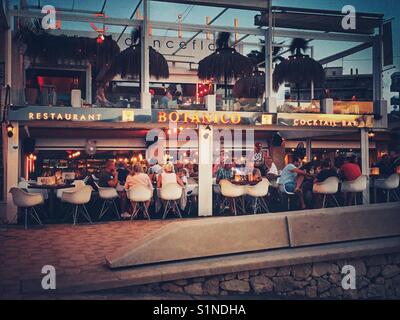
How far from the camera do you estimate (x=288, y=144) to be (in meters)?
20.2

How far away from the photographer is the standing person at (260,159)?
47.8 ft

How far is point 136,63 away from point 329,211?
7.51 m

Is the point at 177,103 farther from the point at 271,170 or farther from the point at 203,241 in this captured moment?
the point at 203,241

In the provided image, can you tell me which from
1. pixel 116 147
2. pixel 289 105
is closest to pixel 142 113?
pixel 289 105

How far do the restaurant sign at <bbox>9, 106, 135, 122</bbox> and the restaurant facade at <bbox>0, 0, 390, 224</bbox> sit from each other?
0.08 ft

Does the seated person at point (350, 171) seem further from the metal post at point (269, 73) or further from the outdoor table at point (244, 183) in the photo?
the metal post at point (269, 73)

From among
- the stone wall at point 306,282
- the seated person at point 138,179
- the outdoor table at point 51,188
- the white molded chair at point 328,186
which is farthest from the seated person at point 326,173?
the outdoor table at point 51,188

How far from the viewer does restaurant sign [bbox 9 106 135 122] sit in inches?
408

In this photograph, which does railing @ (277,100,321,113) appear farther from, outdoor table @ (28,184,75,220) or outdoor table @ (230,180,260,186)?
outdoor table @ (28,184,75,220)

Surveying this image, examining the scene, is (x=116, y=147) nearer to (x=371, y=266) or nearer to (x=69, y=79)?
(x=69, y=79)

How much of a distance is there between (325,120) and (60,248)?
8.79 meters

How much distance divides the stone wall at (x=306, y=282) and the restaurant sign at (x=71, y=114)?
6.58 meters

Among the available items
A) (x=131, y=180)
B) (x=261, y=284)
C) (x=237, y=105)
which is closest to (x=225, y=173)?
(x=237, y=105)

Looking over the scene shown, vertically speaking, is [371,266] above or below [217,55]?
below
